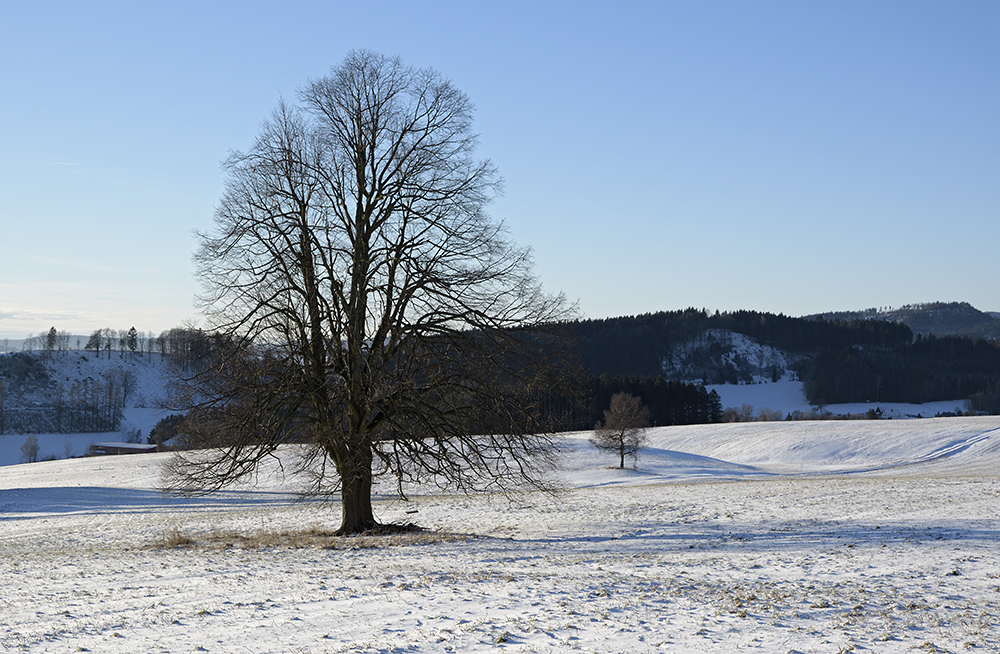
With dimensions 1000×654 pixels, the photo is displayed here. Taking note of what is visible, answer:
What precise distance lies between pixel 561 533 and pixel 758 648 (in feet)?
36.1

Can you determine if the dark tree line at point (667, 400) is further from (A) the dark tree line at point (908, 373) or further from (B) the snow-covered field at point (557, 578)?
(B) the snow-covered field at point (557, 578)

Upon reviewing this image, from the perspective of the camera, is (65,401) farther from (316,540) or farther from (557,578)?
(557,578)

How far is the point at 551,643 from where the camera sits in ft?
27.3

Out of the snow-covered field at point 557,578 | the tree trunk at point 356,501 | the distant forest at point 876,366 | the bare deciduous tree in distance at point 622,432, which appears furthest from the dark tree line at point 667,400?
the tree trunk at point 356,501

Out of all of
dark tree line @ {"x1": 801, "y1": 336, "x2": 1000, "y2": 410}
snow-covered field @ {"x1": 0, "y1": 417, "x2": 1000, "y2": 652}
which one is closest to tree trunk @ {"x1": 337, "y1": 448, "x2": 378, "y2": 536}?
snow-covered field @ {"x1": 0, "y1": 417, "x2": 1000, "y2": 652}

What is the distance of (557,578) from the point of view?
12.0 meters

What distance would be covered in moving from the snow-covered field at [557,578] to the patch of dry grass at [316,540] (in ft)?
0.57

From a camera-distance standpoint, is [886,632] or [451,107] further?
[451,107]

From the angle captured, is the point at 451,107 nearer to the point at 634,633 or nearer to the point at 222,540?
the point at 222,540

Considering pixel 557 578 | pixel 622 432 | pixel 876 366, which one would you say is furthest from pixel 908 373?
pixel 557 578

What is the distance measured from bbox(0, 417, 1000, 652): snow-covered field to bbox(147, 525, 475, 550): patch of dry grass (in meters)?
0.17

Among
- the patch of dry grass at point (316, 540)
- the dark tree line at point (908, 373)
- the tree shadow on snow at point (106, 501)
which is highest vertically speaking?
the dark tree line at point (908, 373)

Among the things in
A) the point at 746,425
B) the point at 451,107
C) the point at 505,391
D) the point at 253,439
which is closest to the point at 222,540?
the point at 253,439

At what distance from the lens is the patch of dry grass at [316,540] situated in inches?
661
